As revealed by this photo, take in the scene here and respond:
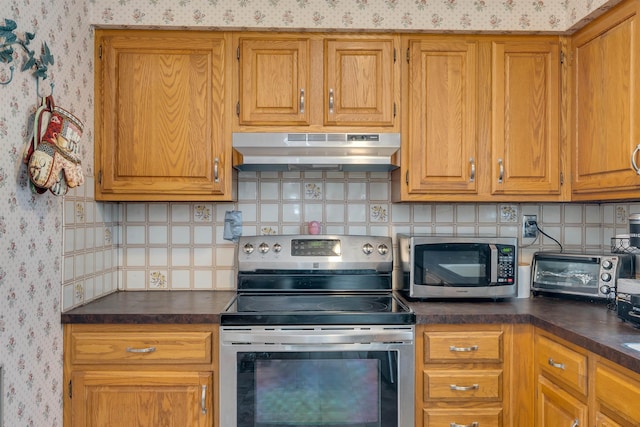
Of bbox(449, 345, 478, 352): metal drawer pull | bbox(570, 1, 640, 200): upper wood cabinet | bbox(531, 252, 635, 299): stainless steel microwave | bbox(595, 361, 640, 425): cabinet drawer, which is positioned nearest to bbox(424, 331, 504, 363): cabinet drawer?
bbox(449, 345, 478, 352): metal drawer pull

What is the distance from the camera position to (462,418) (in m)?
1.86

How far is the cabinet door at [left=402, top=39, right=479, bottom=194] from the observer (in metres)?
2.14

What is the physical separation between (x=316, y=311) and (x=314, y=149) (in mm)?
704

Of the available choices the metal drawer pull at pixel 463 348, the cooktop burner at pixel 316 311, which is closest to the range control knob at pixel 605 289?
the metal drawer pull at pixel 463 348

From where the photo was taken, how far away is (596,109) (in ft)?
6.49

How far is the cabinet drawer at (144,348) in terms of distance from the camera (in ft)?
6.04

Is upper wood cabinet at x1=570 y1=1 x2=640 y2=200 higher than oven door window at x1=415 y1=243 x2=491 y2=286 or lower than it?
higher

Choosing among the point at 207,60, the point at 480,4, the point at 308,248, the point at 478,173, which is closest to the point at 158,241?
the point at 308,248

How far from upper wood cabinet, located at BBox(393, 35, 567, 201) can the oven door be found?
0.70 meters

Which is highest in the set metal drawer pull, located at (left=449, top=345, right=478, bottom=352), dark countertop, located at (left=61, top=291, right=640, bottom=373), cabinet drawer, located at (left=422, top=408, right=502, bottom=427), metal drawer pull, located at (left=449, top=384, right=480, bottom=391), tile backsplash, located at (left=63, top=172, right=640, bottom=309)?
tile backsplash, located at (left=63, top=172, right=640, bottom=309)

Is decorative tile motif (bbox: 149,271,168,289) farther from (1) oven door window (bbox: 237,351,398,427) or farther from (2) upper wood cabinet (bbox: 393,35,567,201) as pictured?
(2) upper wood cabinet (bbox: 393,35,567,201)

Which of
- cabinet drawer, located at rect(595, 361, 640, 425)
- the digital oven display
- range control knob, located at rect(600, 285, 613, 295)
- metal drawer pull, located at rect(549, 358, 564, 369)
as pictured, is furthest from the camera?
the digital oven display

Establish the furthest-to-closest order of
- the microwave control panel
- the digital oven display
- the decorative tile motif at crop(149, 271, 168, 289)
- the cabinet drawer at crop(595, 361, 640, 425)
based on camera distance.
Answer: the decorative tile motif at crop(149, 271, 168, 289)
the digital oven display
the microwave control panel
the cabinet drawer at crop(595, 361, 640, 425)

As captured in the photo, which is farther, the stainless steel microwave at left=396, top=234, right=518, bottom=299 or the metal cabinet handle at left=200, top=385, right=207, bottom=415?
the stainless steel microwave at left=396, top=234, right=518, bottom=299
